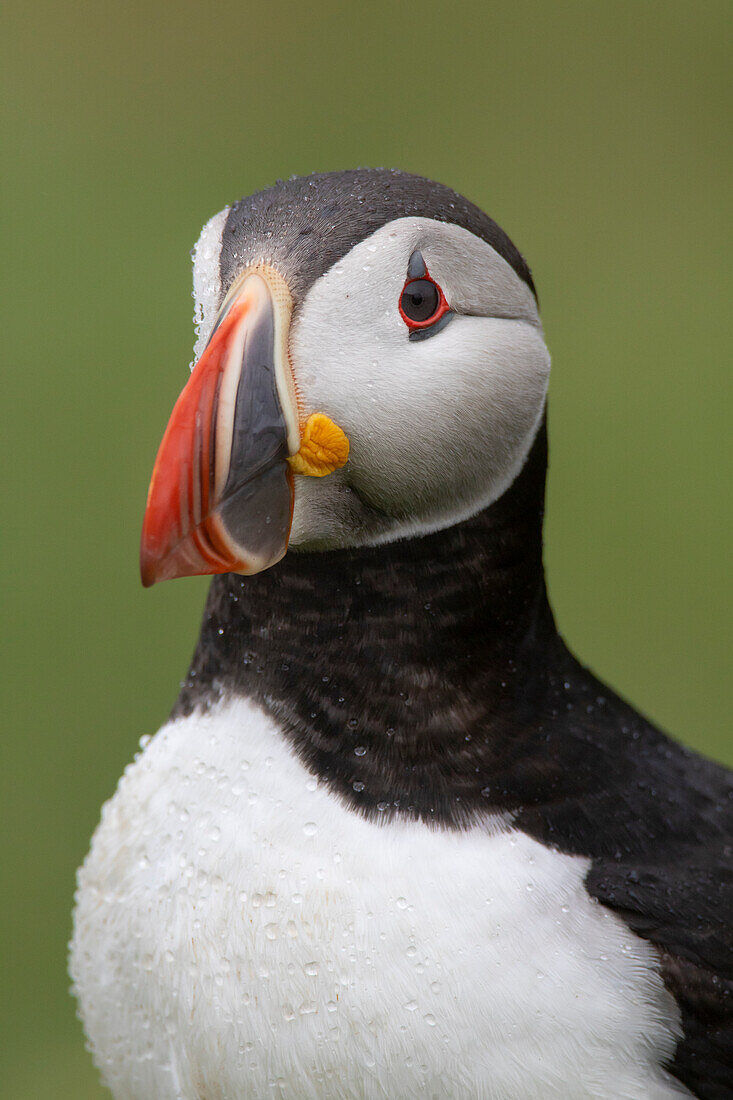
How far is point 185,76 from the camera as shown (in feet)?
23.7

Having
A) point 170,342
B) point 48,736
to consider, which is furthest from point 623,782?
point 170,342

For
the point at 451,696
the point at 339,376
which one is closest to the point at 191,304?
the point at 451,696

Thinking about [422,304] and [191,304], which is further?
[191,304]

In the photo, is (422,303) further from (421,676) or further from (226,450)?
(421,676)

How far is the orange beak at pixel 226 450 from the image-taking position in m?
1.48

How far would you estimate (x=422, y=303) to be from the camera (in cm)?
157

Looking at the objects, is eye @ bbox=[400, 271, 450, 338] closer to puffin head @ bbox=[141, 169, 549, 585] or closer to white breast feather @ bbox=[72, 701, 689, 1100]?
puffin head @ bbox=[141, 169, 549, 585]

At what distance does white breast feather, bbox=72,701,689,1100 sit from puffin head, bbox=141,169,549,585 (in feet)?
1.11

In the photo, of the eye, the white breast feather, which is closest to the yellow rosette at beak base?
the eye

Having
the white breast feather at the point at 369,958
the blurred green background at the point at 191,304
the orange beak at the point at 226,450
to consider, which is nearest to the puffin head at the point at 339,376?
the orange beak at the point at 226,450

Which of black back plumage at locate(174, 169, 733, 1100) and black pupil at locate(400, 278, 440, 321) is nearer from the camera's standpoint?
black pupil at locate(400, 278, 440, 321)

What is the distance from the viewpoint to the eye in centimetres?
156

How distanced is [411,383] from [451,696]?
1.38 feet

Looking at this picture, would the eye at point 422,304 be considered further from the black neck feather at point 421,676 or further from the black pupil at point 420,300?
the black neck feather at point 421,676
